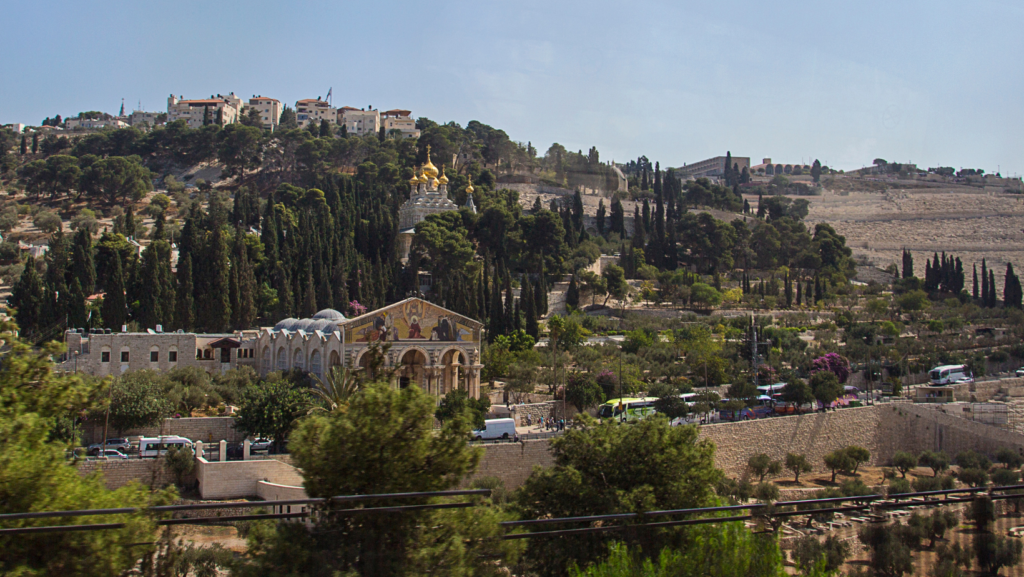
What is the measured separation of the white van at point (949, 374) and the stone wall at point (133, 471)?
3778 centimetres

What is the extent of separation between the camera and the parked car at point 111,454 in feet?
78.6

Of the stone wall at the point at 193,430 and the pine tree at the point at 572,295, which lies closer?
the stone wall at the point at 193,430

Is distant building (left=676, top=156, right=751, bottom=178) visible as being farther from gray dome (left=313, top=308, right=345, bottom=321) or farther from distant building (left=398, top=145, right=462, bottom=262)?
gray dome (left=313, top=308, right=345, bottom=321)

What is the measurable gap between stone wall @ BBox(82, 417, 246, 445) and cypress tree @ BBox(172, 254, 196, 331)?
10.7 m

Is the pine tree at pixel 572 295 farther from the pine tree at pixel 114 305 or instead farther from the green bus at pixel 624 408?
the pine tree at pixel 114 305

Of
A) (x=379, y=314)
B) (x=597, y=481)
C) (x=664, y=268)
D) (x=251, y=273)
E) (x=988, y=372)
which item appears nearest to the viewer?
(x=597, y=481)

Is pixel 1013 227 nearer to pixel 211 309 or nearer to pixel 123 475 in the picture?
pixel 211 309

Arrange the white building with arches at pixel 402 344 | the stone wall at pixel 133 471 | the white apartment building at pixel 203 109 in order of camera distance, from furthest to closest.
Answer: the white apartment building at pixel 203 109
the white building with arches at pixel 402 344
the stone wall at pixel 133 471

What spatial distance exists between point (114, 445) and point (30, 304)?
45.3 feet

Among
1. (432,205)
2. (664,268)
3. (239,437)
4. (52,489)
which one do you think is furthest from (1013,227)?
(52,489)

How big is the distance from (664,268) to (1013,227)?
67.2 metres

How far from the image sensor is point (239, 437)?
91.7ft

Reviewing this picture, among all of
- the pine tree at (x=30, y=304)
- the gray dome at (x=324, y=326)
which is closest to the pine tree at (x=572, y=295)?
the gray dome at (x=324, y=326)

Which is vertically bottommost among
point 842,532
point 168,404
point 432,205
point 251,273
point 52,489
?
point 842,532
